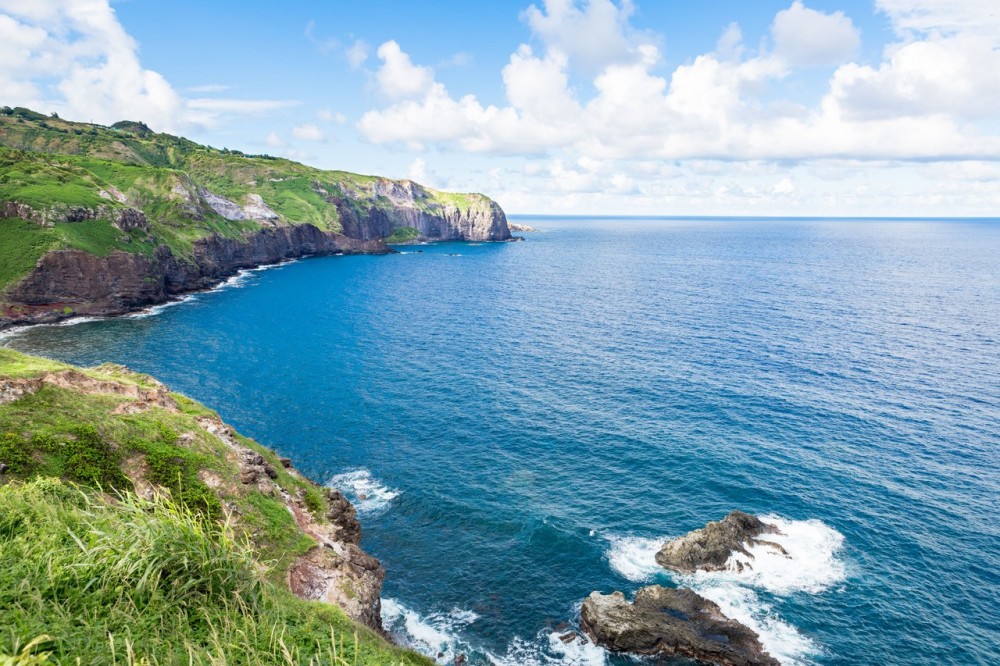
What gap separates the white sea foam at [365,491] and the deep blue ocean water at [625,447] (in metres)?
0.29

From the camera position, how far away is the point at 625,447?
64.8 metres

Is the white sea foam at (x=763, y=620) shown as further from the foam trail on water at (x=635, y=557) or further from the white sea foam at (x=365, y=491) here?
the white sea foam at (x=365, y=491)

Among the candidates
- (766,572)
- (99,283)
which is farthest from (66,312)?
(766,572)

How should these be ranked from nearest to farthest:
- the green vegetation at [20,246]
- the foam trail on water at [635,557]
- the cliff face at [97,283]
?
A: the foam trail on water at [635,557], the green vegetation at [20,246], the cliff face at [97,283]

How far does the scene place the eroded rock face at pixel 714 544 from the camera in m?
46.5

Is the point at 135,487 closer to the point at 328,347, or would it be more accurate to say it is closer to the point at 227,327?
the point at 328,347

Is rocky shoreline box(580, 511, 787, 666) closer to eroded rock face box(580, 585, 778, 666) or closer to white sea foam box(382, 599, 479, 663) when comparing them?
eroded rock face box(580, 585, 778, 666)

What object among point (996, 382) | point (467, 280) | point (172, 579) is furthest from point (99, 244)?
point (996, 382)

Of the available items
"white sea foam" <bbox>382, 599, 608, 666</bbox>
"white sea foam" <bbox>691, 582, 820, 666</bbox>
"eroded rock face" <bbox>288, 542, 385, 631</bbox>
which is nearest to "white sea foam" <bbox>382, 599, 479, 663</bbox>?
"white sea foam" <bbox>382, 599, 608, 666</bbox>

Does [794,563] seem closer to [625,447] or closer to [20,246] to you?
[625,447]

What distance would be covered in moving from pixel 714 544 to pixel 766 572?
4.41 metres

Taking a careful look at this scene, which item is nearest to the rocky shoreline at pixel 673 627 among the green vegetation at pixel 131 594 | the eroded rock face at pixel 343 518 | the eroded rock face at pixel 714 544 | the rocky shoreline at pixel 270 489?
the eroded rock face at pixel 714 544

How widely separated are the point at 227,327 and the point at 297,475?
7276 cm

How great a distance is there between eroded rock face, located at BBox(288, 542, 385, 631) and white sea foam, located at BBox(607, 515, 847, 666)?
822 inches
